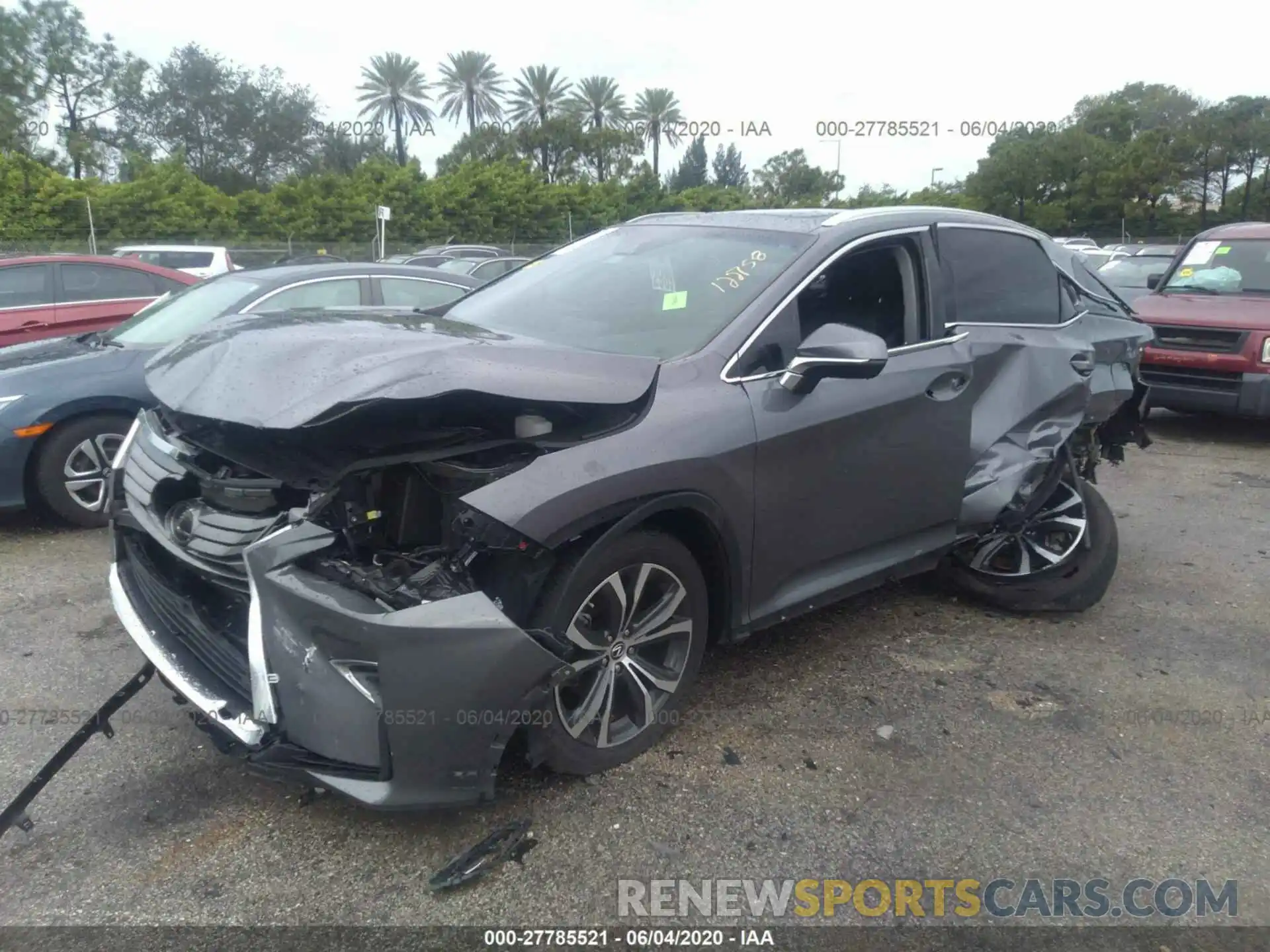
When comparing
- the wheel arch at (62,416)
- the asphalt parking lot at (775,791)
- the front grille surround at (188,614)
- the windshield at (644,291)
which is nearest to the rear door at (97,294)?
the wheel arch at (62,416)

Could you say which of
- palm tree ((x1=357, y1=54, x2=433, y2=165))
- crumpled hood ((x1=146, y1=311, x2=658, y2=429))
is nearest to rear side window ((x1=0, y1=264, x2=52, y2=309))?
crumpled hood ((x1=146, y1=311, x2=658, y2=429))

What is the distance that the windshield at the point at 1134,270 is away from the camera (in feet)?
47.6

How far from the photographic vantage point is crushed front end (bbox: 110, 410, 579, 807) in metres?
2.45

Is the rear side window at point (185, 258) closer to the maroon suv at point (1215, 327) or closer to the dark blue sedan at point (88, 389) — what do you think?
the dark blue sedan at point (88, 389)

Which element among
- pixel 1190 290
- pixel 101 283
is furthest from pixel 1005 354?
pixel 101 283

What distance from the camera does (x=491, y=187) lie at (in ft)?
117

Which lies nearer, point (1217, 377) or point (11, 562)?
point (11, 562)

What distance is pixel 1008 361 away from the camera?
4215mm

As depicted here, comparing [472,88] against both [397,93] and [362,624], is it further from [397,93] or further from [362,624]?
[362,624]

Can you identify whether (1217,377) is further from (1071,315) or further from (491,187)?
(491,187)

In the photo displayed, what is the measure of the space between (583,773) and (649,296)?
5.84 feet

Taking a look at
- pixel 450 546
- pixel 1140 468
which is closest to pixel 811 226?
pixel 450 546

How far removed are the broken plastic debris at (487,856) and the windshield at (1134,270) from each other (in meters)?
13.8

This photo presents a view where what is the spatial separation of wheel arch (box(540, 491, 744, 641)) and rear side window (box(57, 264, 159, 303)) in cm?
703
